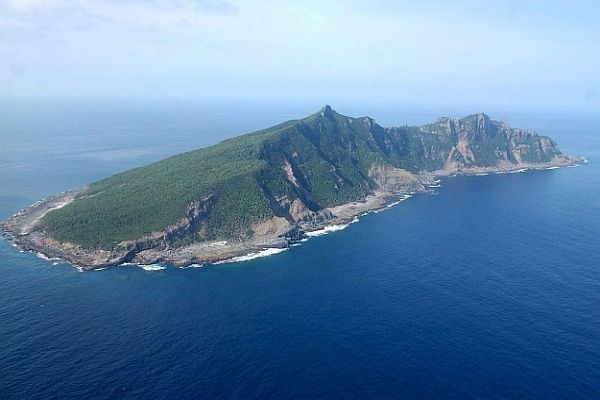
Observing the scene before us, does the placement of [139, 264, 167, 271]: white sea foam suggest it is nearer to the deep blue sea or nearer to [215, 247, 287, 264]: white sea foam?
the deep blue sea

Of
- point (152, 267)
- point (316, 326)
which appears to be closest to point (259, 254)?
point (152, 267)

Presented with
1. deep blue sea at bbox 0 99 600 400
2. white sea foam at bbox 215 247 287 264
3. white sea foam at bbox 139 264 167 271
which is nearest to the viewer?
deep blue sea at bbox 0 99 600 400

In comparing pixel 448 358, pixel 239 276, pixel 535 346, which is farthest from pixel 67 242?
pixel 535 346

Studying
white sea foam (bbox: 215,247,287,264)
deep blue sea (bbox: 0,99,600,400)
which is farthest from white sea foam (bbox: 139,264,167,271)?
white sea foam (bbox: 215,247,287,264)

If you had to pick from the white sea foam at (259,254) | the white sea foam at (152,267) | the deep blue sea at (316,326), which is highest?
the white sea foam at (152,267)

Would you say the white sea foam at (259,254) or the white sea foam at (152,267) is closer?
the white sea foam at (152,267)

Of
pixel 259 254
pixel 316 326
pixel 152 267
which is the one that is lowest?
pixel 316 326

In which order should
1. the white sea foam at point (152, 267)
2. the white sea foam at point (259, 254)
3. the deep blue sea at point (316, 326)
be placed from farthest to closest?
the white sea foam at point (259, 254)
the white sea foam at point (152, 267)
the deep blue sea at point (316, 326)

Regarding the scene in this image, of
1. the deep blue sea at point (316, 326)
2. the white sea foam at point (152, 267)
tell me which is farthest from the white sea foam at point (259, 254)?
the white sea foam at point (152, 267)

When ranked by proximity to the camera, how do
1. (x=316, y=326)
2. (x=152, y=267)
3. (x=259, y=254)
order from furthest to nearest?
(x=259, y=254)
(x=152, y=267)
(x=316, y=326)

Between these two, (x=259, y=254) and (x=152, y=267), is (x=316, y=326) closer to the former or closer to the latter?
(x=259, y=254)

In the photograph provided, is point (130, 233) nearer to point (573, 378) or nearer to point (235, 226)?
point (235, 226)

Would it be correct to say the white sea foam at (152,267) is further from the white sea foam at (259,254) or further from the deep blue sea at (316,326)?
the white sea foam at (259,254)
